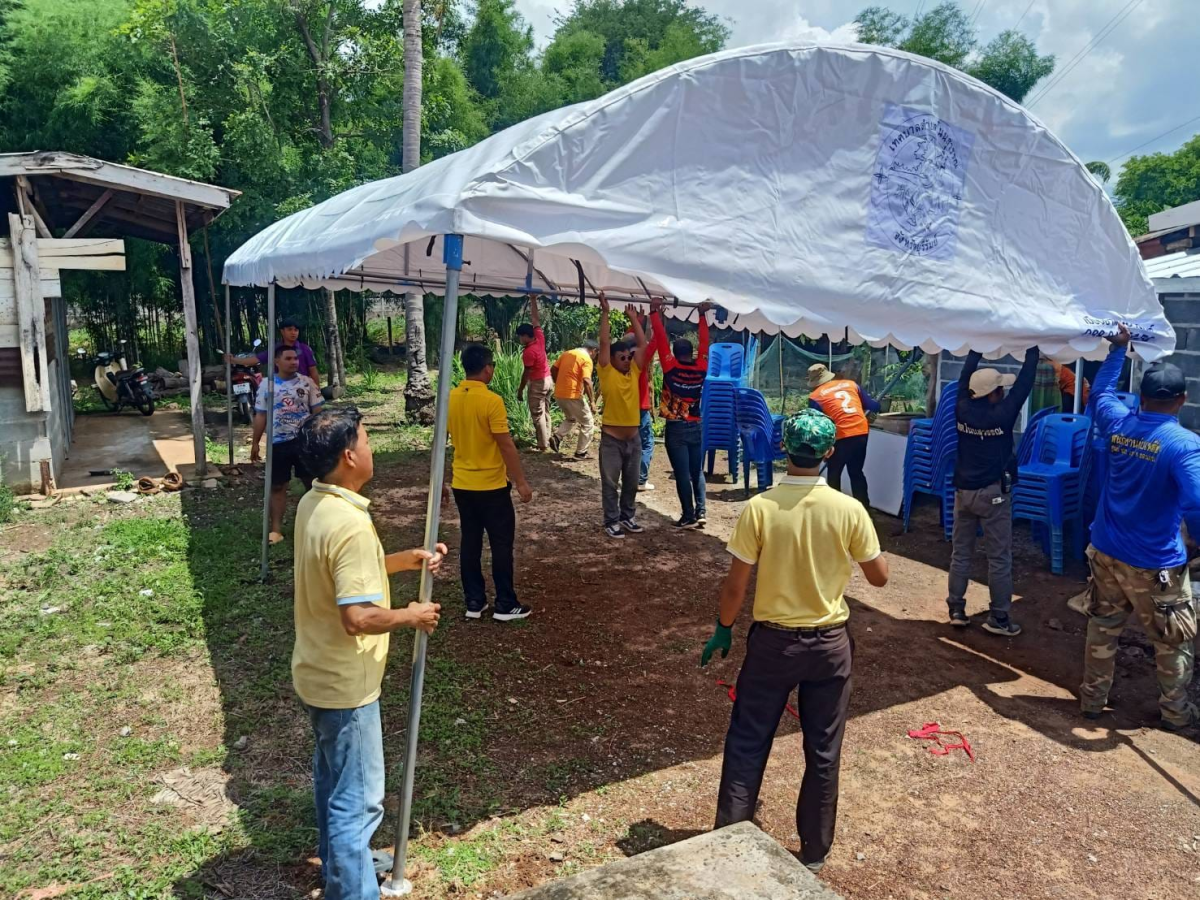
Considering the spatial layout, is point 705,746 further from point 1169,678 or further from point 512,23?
point 512,23

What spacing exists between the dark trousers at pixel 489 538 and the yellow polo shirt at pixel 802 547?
2.50 m

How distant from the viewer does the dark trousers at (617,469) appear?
23.2ft

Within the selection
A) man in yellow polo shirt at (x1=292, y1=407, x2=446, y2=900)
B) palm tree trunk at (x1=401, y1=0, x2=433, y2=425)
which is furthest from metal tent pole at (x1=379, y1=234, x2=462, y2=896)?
palm tree trunk at (x1=401, y1=0, x2=433, y2=425)

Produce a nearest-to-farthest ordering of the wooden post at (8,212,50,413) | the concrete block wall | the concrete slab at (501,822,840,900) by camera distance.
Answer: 1. the concrete slab at (501,822,840,900)
2. the concrete block wall
3. the wooden post at (8,212,50,413)

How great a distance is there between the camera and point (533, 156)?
3238 mm

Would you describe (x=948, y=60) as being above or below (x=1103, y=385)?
above

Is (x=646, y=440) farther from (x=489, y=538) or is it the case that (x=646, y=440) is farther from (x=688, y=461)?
(x=489, y=538)

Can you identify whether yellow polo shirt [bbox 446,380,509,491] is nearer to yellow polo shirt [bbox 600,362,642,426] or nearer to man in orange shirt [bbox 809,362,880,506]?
yellow polo shirt [bbox 600,362,642,426]

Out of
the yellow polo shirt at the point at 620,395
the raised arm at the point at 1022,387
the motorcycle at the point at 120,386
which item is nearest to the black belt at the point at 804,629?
the raised arm at the point at 1022,387

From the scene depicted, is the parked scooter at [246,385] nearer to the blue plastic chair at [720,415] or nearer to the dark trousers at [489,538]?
the dark trousers at [489,538]

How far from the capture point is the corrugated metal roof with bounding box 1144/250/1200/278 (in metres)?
7.06

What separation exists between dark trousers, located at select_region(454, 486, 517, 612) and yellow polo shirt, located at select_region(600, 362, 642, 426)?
1.91m

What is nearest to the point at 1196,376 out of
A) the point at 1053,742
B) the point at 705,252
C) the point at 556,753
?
the point at 1053,742

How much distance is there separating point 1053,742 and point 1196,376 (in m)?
4.40
